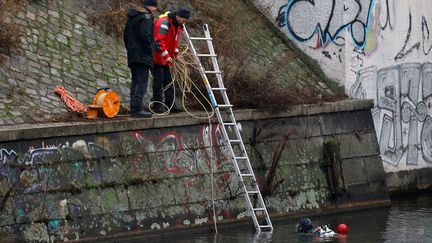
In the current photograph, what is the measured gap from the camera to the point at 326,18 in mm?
22000

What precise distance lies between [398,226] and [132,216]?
3977mm

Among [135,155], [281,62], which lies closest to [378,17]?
[281,62]

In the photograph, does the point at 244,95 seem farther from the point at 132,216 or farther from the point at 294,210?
the point at 132,216

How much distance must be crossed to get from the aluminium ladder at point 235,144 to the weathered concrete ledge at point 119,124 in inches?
13.5

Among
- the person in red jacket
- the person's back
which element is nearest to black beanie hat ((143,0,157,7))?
the person's back

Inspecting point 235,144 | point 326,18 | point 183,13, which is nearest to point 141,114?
point 183,13

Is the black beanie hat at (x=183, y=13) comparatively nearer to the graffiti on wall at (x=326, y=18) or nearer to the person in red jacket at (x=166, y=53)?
the person in red jacket at (x=166, y=53)

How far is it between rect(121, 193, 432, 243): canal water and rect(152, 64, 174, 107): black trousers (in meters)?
2.09

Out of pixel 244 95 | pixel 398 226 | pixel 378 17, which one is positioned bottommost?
pixel 398 226

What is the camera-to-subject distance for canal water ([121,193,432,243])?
55.4 feet

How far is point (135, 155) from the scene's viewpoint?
1730cm

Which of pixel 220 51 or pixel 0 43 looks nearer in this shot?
pixel 0 43

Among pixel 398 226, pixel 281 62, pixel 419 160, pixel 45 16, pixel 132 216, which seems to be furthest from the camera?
pixel 419 160

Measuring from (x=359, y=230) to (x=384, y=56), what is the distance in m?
5.56
